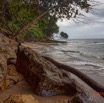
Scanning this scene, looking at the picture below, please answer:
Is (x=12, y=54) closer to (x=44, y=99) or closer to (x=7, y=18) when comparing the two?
(x=44, y=99)

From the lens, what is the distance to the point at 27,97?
3.92 m

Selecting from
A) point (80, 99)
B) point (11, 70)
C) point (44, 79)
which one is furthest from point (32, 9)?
point (80, 99)

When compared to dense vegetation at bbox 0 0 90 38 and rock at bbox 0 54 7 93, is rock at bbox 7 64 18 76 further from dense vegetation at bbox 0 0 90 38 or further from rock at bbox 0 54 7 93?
dense vegetation at bbox 0 0 90 38

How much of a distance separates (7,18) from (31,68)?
7.48 meters

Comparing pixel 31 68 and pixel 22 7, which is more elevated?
pixel 22 7

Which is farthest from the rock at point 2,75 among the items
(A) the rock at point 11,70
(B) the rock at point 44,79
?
(A) the rock at point 11,70

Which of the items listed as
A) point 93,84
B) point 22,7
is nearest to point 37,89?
point 93,84

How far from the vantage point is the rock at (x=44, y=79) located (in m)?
4.95

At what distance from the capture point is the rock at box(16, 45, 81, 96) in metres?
4.95

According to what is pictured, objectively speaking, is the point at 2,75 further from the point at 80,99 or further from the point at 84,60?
the point at 84,60

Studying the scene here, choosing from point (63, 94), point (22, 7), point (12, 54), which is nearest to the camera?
point (63, 94)

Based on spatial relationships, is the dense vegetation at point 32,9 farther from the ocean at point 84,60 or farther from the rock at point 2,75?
the rock at point 2,75

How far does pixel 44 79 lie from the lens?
495 centimetres

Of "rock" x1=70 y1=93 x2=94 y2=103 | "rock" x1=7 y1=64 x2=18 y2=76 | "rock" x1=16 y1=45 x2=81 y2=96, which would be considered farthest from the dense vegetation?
"rock" x1=70 y1=93 x2=94 y2=103
